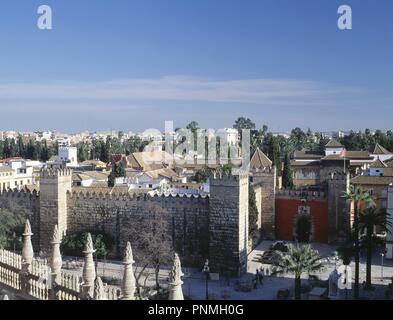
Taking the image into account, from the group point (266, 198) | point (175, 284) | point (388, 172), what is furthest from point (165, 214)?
point (388, 172)

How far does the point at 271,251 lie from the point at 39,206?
11.9 meters

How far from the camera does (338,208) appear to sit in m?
26.8

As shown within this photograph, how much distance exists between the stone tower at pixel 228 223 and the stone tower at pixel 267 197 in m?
6.51

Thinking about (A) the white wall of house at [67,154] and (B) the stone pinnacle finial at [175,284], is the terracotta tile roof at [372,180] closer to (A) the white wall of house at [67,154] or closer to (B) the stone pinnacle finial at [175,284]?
(B) the stone pinnacle finial at [175,284]

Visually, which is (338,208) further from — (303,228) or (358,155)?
(358,155)

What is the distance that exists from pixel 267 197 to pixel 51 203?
12.0m

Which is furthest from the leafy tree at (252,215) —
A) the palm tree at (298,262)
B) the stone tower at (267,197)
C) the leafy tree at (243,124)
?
the leafy tree at (243,124)

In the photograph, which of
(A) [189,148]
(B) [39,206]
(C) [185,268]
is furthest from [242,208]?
(A) [189,148]

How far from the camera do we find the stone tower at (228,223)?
855 inches

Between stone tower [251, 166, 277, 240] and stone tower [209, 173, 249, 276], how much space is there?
6.51 meters

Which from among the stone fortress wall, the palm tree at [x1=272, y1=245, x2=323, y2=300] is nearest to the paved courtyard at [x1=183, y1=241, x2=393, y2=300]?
the stone fortress wall

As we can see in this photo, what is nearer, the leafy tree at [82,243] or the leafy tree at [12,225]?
the leafy tree at [12,225]
